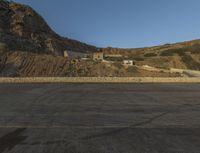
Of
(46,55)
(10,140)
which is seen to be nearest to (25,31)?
(46,55)

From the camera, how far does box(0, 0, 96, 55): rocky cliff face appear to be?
88.2 m

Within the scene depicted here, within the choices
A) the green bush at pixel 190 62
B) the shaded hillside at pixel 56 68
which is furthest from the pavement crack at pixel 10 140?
the green bush at pixel 190 62

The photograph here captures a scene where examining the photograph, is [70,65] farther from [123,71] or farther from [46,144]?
[46,144]

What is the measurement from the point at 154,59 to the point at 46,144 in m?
88.4

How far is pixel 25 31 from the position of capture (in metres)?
98.2

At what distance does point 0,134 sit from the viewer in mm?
9852

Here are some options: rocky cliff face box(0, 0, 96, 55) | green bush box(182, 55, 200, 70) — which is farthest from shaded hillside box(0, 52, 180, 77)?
green bush box(182, 55, 200, 70)

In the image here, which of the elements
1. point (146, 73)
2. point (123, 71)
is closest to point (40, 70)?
point (123, 71)

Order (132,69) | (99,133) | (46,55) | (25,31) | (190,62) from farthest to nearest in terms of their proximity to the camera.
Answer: (25,31) → (190,62) → (46,55) → (132,69) → (99,133)

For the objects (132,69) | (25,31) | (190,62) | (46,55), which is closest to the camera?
(132,69)

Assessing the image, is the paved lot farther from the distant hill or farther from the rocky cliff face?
the rocky cliff face

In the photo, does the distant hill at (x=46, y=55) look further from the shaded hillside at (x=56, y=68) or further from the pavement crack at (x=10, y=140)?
the pavement crack at (x=10, y=140)

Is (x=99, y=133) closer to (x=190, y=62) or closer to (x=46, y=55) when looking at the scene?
(x=46, y=55)

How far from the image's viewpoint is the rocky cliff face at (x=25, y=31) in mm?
88188
